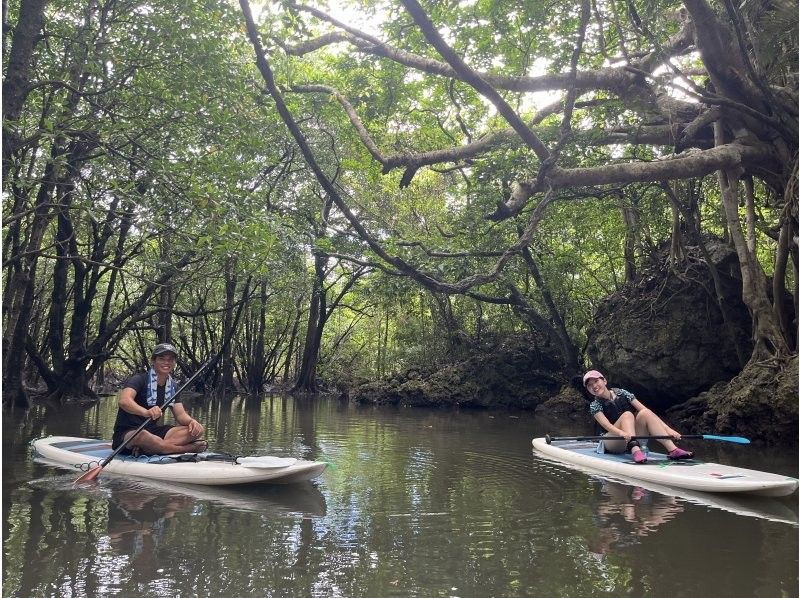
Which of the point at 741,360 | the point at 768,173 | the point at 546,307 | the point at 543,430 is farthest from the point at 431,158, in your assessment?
the point at 546,307

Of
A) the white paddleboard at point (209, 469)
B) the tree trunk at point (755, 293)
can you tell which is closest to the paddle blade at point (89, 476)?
the white paddleboard at point (209, 469)

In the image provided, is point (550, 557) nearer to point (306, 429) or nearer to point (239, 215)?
point (239, 215)

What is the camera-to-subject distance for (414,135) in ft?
43.6

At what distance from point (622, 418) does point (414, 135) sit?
7941mm

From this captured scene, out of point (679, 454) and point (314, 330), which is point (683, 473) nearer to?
point (679, 454)

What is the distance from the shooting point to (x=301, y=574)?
11.6ft

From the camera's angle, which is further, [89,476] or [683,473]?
[683,473]

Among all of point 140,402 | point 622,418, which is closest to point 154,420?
point 140,402

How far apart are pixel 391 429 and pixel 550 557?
7935 mm

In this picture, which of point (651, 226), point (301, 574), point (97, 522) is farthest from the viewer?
point (651, 226)

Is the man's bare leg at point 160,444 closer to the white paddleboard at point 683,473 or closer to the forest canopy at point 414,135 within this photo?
the forest canopy at point 414,135

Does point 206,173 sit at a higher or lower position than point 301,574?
higher

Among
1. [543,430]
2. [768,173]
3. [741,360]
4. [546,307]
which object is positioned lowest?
[543,430]

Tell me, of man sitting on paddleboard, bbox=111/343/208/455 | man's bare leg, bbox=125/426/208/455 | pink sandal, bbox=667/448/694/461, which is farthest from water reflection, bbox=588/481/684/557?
man's bare leg, bbox=125/426/208/455
